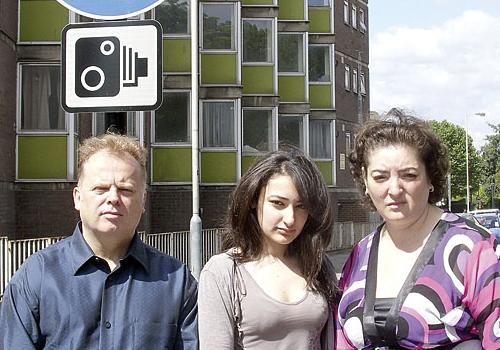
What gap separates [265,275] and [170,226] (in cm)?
1753

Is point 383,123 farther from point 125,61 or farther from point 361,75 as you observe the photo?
point 361,75

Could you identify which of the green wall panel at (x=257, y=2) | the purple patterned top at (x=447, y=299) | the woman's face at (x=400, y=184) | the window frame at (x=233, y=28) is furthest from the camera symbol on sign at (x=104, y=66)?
the green wall panel at (x=257, y=2)

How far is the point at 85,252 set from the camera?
288 centimetres

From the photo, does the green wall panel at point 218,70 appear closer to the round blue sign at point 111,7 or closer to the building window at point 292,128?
the building window at point 292,128

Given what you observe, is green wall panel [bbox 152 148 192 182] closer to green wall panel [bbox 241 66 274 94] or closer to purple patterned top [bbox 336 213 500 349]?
green wall panel [bbox 241 66 274 94]

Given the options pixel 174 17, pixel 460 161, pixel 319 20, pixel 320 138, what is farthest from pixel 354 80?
pixel 460 161

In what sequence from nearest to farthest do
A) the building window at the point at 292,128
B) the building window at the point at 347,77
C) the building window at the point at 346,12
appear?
the building window at the point at 292,128 → the building window at the point at 347,77 → the building window at the point at 346,12

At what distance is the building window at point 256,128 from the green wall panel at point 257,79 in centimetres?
63

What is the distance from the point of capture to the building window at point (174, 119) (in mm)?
19703

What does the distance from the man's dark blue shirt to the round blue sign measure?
140cm

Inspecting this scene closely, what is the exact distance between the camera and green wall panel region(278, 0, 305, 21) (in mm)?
26094

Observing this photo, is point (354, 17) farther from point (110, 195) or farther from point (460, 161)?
point (460, 161)

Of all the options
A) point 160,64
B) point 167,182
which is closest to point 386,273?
point 160,64

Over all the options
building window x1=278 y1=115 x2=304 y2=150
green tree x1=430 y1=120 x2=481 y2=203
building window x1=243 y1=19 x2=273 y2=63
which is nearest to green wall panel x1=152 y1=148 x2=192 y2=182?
building window x1=243 y1=19 x2=273 y2=63
